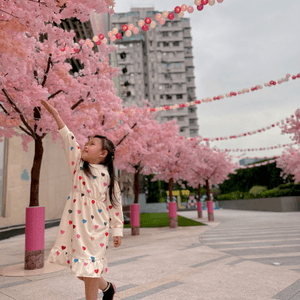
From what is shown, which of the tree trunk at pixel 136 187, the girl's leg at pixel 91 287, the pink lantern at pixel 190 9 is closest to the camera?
the girl's leg at pixel 91 287

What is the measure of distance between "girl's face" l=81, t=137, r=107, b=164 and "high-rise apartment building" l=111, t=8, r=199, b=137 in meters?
49.9

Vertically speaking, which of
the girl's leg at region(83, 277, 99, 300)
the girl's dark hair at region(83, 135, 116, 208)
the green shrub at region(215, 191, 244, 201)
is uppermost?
the girl's dark hair at region(83, 135, 116, 208)

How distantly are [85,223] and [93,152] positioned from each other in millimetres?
705

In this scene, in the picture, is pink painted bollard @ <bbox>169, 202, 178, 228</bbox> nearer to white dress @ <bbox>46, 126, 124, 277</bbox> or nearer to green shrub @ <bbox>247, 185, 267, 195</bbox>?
white dress @ <bbox>46, 126, 124, 277</bbox>

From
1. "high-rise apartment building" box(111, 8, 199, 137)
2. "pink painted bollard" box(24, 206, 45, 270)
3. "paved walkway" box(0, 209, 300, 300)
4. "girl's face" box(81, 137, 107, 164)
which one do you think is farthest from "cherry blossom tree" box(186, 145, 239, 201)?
"high-rise apartment building" box(111, 8, 199, 137)

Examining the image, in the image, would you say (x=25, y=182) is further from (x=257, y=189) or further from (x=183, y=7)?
(x=257, y=189)

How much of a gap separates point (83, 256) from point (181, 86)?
55901 millimetres

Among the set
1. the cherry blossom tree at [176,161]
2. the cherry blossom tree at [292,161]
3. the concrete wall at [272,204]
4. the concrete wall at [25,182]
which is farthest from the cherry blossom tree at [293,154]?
the concrete wall at [25,182]

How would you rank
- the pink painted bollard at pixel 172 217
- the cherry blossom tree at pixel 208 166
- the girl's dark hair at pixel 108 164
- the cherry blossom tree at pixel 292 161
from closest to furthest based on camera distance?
the girl's dark hair at pixel 108 164
the pink painted bollard at pixel 172 217
the cherry blossom tree at pixel 208 166
the cherry blossom tree at pixel 292 161

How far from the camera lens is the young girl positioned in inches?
97.3

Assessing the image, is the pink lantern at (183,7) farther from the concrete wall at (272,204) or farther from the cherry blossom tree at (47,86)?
the concrete wall at (272,204)

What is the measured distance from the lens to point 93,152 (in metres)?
2.75

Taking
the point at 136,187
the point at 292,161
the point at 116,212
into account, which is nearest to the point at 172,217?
the point at 136,187

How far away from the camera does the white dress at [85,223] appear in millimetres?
2473
